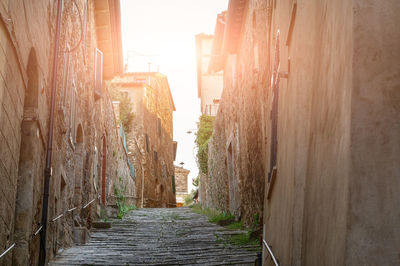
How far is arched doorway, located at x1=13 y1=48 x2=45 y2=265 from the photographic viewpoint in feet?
16.5

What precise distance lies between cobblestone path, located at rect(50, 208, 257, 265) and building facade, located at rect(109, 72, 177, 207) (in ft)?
44.9

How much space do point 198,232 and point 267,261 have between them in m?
4.88

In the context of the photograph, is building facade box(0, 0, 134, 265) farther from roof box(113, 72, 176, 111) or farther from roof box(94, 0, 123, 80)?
roof box(113, 72, 176, 111)

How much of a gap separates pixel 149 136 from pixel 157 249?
72.9 feet

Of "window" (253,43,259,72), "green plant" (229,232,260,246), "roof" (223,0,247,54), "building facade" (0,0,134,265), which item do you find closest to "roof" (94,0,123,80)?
"building facade" (0,0,134,265)

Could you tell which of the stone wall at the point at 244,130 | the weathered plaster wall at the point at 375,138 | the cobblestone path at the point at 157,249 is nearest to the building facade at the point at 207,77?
the stone wall at the point at 244,130

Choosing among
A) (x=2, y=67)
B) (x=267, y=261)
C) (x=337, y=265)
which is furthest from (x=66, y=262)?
(x=337, y=265)

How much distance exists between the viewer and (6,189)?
4.29 m

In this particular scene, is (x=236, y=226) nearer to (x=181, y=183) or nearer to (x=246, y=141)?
(x=246, y=141)

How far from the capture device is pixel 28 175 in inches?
206

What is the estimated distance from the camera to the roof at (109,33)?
36.7 feet

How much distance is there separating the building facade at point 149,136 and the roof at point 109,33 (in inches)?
441

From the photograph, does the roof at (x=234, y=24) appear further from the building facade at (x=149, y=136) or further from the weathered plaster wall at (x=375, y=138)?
the building facade at (x=149, y=136)

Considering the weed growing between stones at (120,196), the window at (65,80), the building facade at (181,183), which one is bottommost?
the building facade at (181,183)
